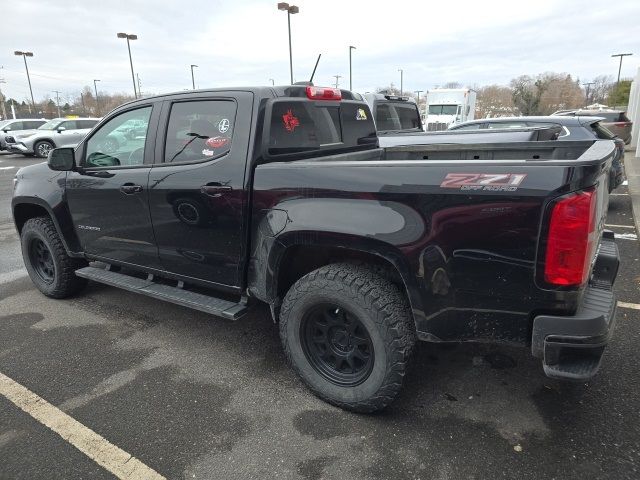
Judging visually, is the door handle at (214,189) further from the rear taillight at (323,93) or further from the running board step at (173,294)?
the rear taillight at (323,93)

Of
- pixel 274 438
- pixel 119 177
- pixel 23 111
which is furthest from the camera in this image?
pixel 23 111

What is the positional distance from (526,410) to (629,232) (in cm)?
512

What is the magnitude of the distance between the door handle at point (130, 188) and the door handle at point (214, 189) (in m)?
0.68

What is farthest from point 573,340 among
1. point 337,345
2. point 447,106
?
point 447,106

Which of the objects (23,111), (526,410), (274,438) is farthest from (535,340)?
(23,111)

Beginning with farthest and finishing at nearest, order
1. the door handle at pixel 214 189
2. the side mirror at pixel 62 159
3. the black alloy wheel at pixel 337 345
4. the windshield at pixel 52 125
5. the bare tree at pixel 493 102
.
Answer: the bare tree at pixel 493 102
the windshield at pixel 52 125
the side mirror at pixel 62 159
the door handle at pixel 214 189
the black alloy wheel at pixel 337 345

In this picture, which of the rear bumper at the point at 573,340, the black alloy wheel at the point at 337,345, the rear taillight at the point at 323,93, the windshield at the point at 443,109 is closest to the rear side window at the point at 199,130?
the rear taillight at the point at 323,93

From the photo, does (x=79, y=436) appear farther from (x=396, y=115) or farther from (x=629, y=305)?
(x=396, y=115)

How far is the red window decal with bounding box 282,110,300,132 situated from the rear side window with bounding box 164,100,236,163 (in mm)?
342

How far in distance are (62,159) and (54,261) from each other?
3.57 feet

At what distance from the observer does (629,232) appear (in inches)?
Result: 255

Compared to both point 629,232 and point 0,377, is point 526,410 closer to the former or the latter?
point 0,377

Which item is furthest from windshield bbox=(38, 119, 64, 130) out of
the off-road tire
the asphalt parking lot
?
the asphalt parking lot

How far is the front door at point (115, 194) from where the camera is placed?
343cm
